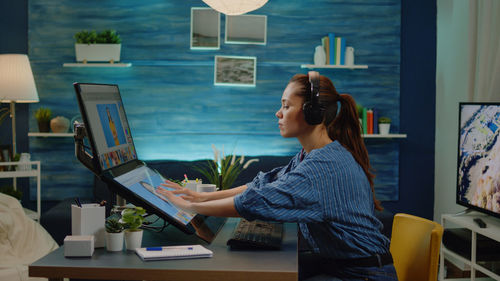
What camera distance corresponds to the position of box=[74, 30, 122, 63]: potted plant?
410 cm

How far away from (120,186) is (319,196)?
572 mm

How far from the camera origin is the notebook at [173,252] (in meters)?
1.29

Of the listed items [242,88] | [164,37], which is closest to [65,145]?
[164,37]

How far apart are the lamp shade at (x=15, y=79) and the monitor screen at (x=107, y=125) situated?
242cm

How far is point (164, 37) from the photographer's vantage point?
4336mm

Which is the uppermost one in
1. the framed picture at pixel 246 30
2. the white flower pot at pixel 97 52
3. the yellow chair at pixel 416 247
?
the framed picture at pixel 246 30

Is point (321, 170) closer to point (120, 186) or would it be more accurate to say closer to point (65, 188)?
point (120, 186)

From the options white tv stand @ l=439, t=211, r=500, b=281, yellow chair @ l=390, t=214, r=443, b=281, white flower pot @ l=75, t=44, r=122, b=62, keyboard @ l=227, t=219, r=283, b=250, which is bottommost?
white tv stand @ l=439, t=211, r=500, b=281

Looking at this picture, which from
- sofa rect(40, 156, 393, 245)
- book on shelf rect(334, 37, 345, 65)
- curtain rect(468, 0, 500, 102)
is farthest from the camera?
A: book on shelf rect(334, 37, 345, 65)

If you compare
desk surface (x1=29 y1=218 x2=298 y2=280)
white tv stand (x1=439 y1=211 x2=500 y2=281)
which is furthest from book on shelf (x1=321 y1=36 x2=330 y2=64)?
desk surface (x1=29 y1=218 x2=298 y2=280)

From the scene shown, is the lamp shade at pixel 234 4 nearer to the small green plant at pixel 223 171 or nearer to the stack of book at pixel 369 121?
the small green plant at pixel 223 171

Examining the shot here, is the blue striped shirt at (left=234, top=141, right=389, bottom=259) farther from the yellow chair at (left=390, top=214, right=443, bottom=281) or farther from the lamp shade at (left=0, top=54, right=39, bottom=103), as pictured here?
the lamp shade at (left=0, top=54, right=39, bottom=103)

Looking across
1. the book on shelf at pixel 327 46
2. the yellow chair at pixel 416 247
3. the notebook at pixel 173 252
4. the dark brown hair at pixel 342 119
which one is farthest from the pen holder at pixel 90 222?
the book on shelf at pixel 327 46

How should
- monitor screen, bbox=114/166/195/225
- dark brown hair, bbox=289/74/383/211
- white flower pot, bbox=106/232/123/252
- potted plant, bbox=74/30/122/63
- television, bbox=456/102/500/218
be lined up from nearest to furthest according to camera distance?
1. white flower pot, bbox=106/232/123/252
2. monitor screen, bbox=114/166/195/225
3. dark brown hair, bbox=289/74/383/211
4. television, bbox=456/102/500/218
5. potted plant, bbox=74/30/122/63
